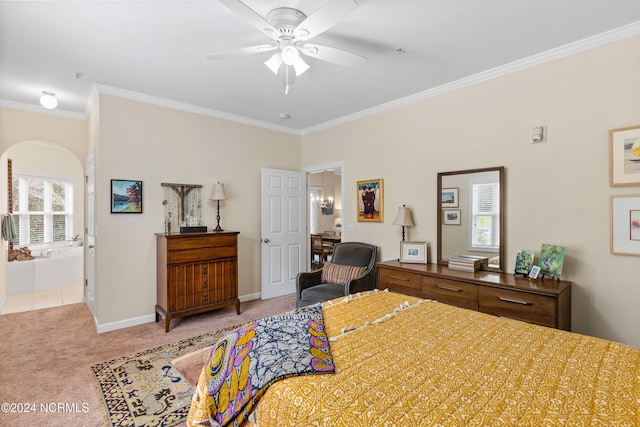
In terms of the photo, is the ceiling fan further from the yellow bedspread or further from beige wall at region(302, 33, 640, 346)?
the yellow bedspread

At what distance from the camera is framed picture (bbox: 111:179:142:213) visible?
3.46 m

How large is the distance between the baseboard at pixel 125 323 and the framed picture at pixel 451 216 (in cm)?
362

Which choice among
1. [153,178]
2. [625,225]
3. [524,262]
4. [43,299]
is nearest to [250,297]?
[153,178]

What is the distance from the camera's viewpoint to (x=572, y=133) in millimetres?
2570

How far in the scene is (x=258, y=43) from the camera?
→ 2.59m

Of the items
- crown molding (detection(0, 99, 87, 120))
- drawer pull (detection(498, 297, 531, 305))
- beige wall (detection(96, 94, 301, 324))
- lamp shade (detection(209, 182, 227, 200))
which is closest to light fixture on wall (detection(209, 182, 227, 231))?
lamp shade (detection(209, 182, 227, 200))

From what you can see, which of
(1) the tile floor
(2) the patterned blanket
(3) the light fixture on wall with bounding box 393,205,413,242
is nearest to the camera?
(2) the patterned blanket

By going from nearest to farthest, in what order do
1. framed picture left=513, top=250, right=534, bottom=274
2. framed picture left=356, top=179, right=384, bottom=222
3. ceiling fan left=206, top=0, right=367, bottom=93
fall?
ceiling fan left=206, top=0, right=367, bottom=93, framed picture left=513, top=250, right=534, bottom=274, framed picture left=356, top=179, right=384, bottom=222

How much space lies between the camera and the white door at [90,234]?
3725 mm

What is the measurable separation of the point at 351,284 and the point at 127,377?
2.16 metres

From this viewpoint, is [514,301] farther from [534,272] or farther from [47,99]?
[47,99]

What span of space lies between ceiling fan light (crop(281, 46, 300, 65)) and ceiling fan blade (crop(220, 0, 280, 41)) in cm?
13

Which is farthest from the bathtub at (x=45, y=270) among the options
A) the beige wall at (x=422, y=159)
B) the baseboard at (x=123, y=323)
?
the baseboard at (x=123, y=323)

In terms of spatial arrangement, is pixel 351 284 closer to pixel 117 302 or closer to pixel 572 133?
pixel 572 133
